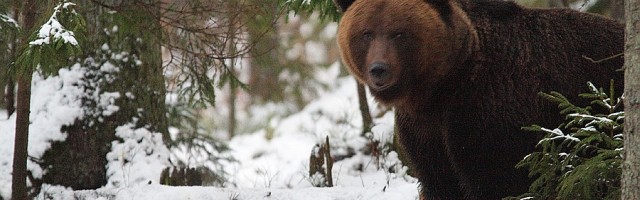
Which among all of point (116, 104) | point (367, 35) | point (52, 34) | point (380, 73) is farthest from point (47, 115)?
point (380, 73)

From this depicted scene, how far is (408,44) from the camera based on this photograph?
5039 mm

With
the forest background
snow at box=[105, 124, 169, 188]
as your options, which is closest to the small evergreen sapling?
the forest background

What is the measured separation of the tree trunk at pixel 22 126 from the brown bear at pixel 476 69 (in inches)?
103

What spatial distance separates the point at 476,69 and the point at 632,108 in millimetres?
1581

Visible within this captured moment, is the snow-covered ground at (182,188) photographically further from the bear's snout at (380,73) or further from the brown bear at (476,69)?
the bear's snout at (380,73)

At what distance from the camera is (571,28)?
5418 mm

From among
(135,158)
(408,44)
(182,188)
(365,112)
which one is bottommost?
(182,188)

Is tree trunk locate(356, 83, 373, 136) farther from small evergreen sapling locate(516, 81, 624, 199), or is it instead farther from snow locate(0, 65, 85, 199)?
small evergreen sapling locate(516, 81, 624, 199)

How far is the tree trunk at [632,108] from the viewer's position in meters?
3.58

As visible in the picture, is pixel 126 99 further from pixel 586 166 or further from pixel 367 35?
pixel 586 166

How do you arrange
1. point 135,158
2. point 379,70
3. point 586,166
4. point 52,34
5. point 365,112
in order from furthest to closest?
point 365,112, point 135,158, point 52,34, point 379,70, point 586,166

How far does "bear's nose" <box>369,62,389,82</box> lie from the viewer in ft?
16.3

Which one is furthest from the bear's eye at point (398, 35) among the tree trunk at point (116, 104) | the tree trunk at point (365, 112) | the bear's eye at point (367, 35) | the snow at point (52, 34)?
the tree trunk at point (365, 112)

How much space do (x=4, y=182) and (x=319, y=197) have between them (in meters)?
2.89
